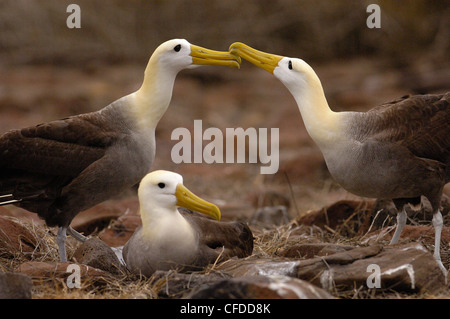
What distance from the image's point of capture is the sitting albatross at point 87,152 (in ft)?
20.1

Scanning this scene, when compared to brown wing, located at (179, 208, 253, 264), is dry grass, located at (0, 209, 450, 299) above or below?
below

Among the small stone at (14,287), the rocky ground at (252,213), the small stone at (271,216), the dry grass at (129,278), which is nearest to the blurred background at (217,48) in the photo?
the rocky ground at (252,213)

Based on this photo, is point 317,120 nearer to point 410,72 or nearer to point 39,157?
point 39,157

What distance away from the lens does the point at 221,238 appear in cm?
595

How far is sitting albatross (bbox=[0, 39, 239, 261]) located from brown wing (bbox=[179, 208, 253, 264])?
2.28ft

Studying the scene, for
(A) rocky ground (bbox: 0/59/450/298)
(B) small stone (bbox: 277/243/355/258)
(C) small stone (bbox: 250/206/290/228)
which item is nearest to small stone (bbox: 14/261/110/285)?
(A) rocky ground (bbox: 0/59/450/298)

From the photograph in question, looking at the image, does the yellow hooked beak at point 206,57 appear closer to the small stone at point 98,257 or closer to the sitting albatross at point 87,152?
the sitting albatross at point 87,152

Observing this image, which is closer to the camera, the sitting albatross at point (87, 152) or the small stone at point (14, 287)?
the small stone at point (14, 287)

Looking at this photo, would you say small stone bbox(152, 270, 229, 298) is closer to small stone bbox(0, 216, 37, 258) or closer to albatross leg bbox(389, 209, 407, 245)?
small stone bbox(0, 216, 37, 258)

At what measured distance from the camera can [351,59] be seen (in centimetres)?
1802

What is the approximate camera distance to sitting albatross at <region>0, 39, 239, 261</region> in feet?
20.1

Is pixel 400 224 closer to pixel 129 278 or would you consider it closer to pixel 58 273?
pixel 129 278

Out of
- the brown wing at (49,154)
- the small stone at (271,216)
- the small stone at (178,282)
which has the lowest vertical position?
the small stone at (271,216)

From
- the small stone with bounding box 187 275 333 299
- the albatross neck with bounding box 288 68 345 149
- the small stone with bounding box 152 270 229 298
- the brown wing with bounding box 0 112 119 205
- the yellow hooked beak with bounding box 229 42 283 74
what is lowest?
the small stone with bounding box 152 270 229 298
